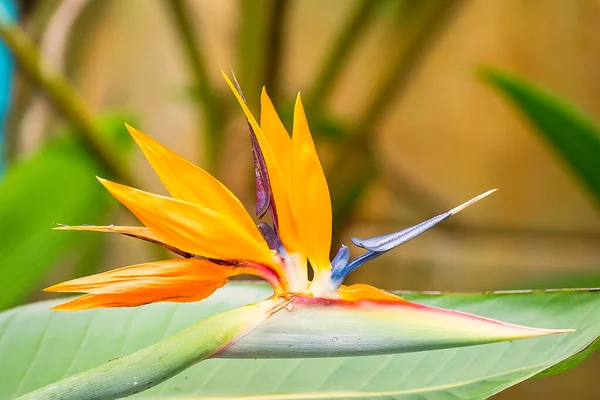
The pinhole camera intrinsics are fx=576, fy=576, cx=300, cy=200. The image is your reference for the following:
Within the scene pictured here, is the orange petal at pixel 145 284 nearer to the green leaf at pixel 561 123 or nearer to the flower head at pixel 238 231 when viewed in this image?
the flower head at pixel 238 231

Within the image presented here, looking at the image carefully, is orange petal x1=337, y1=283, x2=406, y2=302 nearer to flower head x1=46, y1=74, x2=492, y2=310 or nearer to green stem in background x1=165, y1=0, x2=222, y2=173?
flower head x1=46, y1=74, x2=492, y2=310

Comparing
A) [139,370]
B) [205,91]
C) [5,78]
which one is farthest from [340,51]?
[5,78]

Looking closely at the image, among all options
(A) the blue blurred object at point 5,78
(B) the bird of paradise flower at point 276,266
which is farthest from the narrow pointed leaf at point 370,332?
(A) the blue blurred object at point 5,78

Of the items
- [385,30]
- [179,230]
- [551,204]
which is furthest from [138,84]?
[179,230]

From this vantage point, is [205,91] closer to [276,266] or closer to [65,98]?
[65,98]

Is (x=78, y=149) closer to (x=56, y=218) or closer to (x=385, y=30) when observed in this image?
(x=56, y=218)
